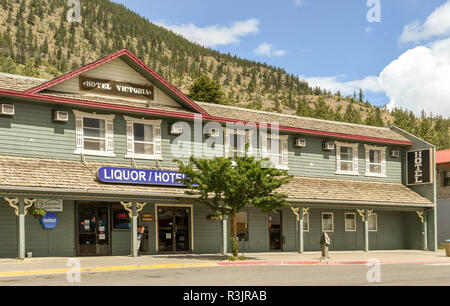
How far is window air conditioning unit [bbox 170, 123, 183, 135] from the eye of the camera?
89.2ft

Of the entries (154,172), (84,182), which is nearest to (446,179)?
(154,172)

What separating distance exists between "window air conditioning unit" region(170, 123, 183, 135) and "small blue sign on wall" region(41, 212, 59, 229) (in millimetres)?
6289

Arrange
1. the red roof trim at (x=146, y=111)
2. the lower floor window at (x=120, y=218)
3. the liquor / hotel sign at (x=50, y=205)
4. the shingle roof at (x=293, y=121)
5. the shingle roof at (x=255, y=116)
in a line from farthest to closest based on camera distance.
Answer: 1. the shingle roof at (x=293, y=121)
2. the lower floor window at (x=120, y=218)
3. the shingle roof at (x=255, y=116)
4. the liquor / hotel sign at (x=50, y=205)
5. the red roof trim at (x=146, y=111)

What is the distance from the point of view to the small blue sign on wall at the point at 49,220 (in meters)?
23.7

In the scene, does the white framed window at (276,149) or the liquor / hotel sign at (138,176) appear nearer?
the liquor / hotel sign at (138,176)

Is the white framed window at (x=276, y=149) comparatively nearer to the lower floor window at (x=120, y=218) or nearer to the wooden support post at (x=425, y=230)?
the lower floor window at (x=120, y=218)

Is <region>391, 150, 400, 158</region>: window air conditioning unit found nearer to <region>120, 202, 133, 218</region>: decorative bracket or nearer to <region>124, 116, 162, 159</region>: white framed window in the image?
<region>124, 116, 162, 159</region>: white framed window

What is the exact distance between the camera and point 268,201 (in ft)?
76.9

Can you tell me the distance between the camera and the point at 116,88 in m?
26.2

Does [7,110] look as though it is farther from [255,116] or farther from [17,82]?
[255,116]

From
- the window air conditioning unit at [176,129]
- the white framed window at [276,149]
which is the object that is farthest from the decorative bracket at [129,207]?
the white framed window at [276,149]

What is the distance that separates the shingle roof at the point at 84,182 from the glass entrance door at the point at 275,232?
1.98 meters

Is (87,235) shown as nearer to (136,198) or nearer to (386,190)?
(136,198)
